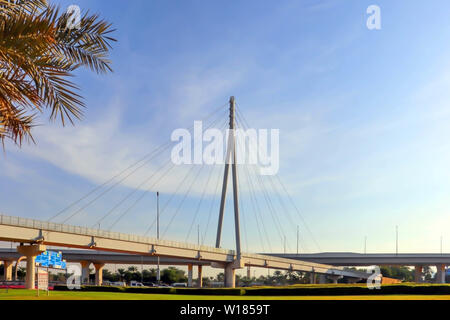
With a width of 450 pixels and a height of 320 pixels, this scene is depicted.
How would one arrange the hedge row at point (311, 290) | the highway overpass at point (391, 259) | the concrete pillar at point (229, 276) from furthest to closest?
the highway overpass at point (391, 259)
the concrete pillar at point (229, 276)
the hedge row at point (311, 290)

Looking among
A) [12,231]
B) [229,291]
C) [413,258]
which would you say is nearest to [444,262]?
[413,258]

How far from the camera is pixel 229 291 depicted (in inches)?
2373

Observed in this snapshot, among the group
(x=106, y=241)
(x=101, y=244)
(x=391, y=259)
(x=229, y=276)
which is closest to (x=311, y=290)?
(x=101, y=244)

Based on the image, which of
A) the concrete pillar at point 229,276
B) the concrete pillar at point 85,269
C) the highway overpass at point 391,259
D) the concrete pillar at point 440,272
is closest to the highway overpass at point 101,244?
the concrete pillar at point 229,276

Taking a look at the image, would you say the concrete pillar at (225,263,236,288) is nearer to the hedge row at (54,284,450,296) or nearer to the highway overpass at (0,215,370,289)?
the highway overpass at (0,215,370,289)

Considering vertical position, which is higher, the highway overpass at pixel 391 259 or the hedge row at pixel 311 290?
the hedge row at pixel 311 290

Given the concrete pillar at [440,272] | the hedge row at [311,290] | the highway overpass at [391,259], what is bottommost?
the concrete pillar at [440,272]

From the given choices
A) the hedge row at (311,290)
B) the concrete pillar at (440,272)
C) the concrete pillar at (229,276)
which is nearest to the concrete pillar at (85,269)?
the concrete pillar at (229,276)

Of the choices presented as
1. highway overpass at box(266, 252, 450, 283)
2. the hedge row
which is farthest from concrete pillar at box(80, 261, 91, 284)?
the hedge row

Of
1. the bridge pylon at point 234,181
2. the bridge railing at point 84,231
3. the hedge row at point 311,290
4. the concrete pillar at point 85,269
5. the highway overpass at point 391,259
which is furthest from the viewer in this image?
the highway overpass at point 391,259

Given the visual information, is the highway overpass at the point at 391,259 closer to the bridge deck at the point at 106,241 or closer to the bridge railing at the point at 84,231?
the bridge deck at the point at 106,241

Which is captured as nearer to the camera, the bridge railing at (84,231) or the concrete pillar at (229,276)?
the bridge railing at (84,231)
